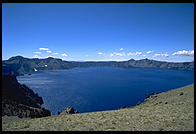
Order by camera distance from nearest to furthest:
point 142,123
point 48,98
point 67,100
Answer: point 142,123, point 67,100, point 48,98

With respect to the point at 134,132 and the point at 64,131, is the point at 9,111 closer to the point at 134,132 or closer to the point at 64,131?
the point at 64,131

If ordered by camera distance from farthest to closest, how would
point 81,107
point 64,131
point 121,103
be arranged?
point 121,103 → point 81,107 → point 64,131

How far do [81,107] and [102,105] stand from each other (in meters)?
10.2

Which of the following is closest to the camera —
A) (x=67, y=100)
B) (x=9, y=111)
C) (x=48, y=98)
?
(x=9, y=111)

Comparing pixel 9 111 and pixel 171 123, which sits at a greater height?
pixel 171 123

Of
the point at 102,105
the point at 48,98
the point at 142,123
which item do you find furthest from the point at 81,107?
the point at 142,123

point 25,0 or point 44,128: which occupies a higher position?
point 25,0

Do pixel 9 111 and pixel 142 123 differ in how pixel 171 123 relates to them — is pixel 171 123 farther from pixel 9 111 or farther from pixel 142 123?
pixel 9 111

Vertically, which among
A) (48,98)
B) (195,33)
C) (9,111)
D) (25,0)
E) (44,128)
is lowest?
(48,98)

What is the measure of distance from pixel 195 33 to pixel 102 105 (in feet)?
244

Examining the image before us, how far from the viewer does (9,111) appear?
39.6 m

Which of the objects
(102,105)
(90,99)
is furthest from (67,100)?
(102,105)

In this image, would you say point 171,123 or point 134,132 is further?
point 171,123

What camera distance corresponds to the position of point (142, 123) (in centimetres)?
1584
